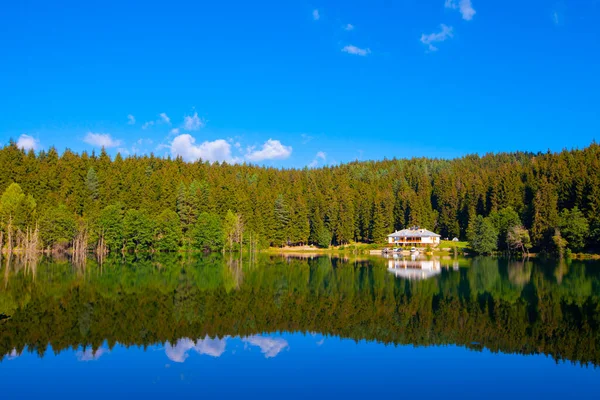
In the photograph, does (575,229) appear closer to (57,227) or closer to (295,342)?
(295,342)

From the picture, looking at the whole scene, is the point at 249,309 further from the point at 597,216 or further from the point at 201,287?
the point at 597,216

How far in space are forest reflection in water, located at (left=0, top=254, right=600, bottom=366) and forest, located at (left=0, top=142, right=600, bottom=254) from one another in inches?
1520

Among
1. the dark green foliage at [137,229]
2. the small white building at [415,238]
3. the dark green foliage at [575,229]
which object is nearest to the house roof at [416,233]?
the small white building at [415,238]

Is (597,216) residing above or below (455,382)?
above

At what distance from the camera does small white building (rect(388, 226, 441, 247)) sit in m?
94.1

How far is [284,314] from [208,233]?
2525 inches

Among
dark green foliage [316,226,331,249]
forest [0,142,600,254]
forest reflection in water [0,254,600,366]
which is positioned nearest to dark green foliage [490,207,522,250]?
forest [0,142,600,254]

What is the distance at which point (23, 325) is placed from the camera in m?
19.0

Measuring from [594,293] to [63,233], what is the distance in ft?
228

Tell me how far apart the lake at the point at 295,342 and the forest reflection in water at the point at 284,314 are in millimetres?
80

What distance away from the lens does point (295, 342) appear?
17.8 metres

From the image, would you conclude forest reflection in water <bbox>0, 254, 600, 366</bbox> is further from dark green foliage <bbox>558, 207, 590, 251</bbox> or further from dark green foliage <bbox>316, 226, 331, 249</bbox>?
dark green foliage <bbox>316, 226, 331, 249</bbox>

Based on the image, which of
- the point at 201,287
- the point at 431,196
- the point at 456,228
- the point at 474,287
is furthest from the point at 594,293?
the point at 431,196

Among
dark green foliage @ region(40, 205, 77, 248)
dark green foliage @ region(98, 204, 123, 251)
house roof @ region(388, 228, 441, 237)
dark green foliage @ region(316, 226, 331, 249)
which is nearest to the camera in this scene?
dark green foliage @ region(40, 205, 77, 248)
